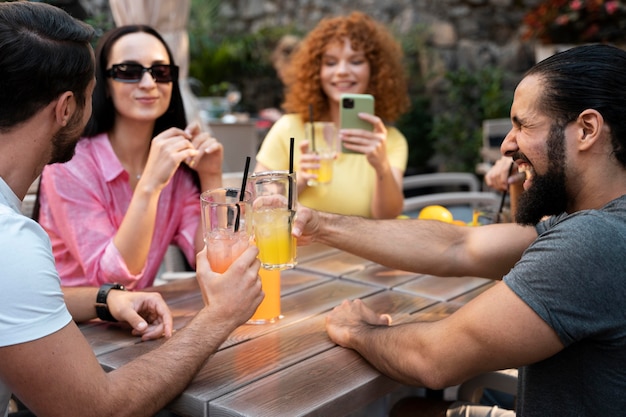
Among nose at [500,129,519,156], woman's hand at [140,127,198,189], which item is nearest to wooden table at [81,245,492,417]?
woman's hand at [140,127,198,189]

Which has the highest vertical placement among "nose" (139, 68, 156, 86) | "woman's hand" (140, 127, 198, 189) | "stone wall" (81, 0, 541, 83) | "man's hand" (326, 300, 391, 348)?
"stone wall" (81, 0, 541, 83)

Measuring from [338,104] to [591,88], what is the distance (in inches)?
Answer: 86.0

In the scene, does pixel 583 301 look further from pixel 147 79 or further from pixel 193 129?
pixel 147 79

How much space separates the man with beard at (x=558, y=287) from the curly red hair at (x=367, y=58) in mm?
1981

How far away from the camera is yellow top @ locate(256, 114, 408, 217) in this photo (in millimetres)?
3387

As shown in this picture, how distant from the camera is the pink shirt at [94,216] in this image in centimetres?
235

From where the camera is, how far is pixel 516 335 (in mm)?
1414

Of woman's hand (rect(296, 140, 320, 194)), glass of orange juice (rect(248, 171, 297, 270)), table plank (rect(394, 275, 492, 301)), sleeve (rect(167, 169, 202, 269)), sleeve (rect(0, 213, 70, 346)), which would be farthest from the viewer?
woman's hand (rect(296, 140, 320, 194))

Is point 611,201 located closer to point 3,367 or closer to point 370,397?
point 370,397

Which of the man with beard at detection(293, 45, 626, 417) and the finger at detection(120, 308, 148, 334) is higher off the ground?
the man with beard at detection(293, 45, 626, 417)

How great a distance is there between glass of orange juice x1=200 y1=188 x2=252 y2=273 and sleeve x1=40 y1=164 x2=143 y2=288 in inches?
24.9

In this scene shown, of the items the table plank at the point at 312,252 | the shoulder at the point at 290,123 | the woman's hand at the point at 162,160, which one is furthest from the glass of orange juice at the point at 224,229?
the shoulder at the point at 290,123

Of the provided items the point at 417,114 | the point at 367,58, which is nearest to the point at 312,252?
the point at 367,58

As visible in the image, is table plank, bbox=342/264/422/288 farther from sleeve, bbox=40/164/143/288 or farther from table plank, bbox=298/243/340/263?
sleeve, bbox=40/164/143/288
